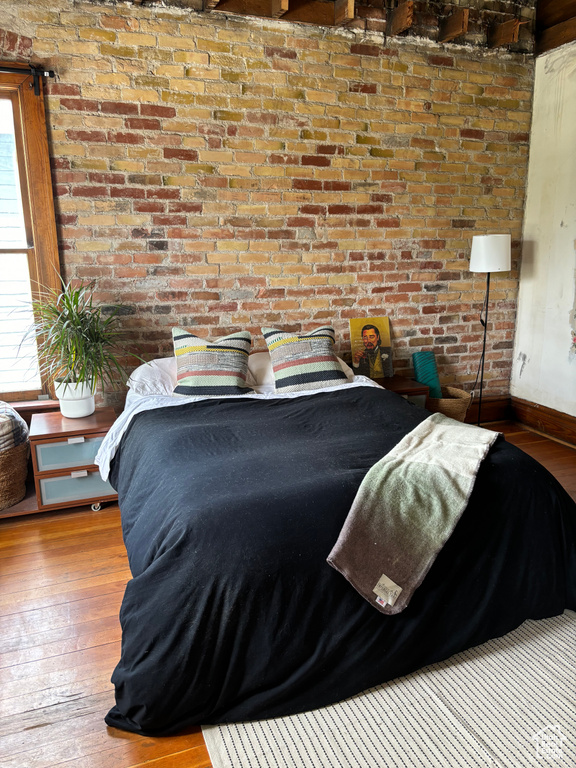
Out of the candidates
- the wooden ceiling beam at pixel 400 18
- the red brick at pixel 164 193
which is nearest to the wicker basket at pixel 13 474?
the red brick at pixel 164 193

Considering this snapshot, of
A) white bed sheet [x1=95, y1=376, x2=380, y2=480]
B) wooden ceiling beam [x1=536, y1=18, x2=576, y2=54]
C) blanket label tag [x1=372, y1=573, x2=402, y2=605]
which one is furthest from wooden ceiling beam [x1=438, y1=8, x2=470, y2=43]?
blanket label tag [x1=372, y1=573, x2=402, y2=605]

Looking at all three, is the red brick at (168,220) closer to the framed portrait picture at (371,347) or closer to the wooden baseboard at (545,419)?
the framed portrait picture at (371,347)

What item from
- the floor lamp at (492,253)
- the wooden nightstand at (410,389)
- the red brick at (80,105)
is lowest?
the wooden nightstand at (410,389)

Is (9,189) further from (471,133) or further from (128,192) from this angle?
(471,133)

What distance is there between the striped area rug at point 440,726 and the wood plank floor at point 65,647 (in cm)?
22

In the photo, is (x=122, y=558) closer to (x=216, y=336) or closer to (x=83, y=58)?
(x=216, y=336)

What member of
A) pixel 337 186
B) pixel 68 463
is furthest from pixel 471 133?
pixel 68 463

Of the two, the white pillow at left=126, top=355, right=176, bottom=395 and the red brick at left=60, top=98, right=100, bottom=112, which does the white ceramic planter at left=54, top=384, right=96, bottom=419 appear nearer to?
the white pillow at left=126, top=355, right=176, bottom=395

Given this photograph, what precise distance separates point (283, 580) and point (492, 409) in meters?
3.52

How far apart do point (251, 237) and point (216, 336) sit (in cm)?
70

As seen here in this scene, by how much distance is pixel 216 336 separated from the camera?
13.0 feet

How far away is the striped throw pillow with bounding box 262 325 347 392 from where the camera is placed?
356 cm

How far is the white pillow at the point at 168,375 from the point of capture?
3.42 meters

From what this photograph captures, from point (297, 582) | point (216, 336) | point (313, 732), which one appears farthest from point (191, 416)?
point (313, 732)
